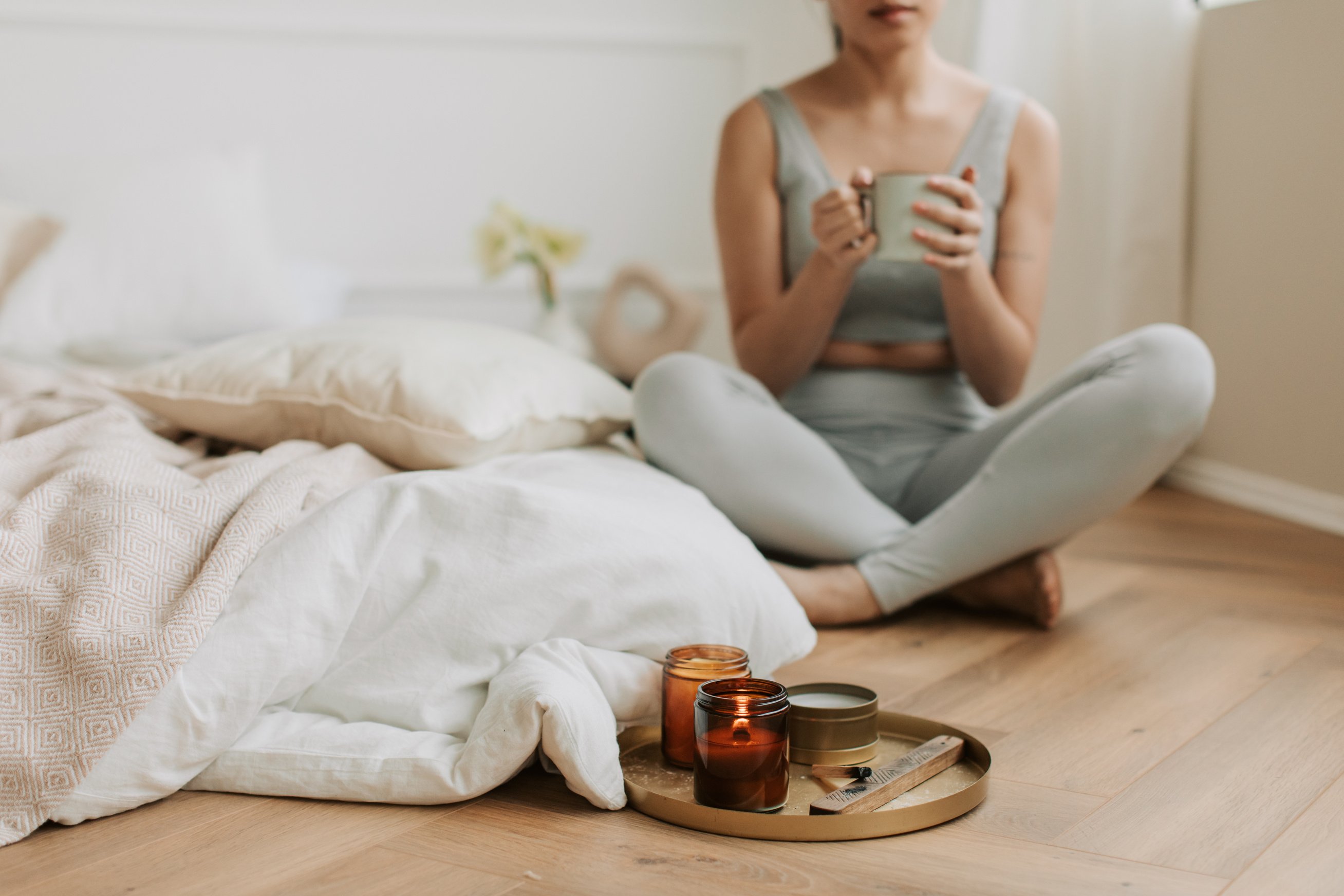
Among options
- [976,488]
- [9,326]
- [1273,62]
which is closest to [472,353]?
[976,488]

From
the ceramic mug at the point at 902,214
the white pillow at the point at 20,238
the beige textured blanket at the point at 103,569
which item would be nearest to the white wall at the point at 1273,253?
the ceramic mug at the point at 902,214

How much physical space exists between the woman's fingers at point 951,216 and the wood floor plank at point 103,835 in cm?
83

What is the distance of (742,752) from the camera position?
91 centimetres

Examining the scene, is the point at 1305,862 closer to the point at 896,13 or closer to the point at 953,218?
the point at 953,218

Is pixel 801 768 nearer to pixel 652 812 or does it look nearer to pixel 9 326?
pixel 652 812

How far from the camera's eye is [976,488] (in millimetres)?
1462

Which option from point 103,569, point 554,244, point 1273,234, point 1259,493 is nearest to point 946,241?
point 103,569

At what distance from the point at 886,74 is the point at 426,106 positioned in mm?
1578

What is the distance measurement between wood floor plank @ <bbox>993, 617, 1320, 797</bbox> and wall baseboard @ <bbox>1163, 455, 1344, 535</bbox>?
0.72 meters

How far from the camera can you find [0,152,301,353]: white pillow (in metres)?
2.04

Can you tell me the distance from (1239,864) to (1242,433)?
1.68 metres

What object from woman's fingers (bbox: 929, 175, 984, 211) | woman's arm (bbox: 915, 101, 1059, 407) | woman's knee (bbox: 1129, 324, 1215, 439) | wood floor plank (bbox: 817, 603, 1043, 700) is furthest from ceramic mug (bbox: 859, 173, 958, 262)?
wood floor plank (bbox: 817, 603, 1043, 700)

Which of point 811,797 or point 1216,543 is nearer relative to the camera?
point 811,797

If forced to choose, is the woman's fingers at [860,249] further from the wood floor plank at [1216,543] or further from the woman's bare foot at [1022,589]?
the wood floor plank at [1216,543]
